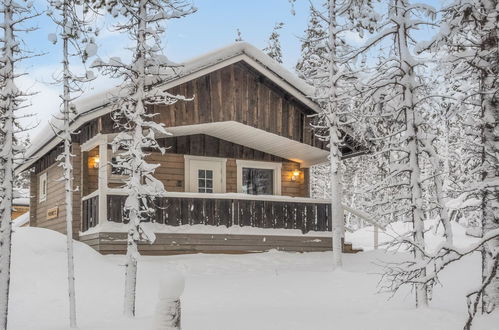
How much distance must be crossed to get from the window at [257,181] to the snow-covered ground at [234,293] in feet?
11.6

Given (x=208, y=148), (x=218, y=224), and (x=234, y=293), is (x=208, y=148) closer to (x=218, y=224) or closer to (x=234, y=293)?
(x=218, y=224)

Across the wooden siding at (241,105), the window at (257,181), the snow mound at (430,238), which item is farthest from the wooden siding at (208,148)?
the snow mound at (430,238)

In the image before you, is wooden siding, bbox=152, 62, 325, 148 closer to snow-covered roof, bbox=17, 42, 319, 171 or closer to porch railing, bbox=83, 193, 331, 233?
snow-covered roof, bbox=17, 42, 319, 171

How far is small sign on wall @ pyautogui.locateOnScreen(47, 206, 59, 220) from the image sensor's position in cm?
1780

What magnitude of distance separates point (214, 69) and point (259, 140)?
3.30 m

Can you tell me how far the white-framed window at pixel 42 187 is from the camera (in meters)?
19.8

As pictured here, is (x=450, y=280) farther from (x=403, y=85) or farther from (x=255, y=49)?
(x=255, y=49)

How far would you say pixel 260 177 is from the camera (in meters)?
19.2

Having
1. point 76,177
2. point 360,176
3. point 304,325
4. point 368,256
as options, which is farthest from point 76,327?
point 360,176

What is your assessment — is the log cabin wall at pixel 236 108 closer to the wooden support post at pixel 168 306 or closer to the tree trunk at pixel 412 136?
the tree trunk at pixel 412 136

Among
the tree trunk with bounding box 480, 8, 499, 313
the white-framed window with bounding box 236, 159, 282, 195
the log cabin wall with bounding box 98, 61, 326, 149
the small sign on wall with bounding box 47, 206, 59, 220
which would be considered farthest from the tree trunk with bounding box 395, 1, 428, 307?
the small sign on wall with bounding box 47, 206, 59, 220

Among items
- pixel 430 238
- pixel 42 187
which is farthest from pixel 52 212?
pixel 430 238

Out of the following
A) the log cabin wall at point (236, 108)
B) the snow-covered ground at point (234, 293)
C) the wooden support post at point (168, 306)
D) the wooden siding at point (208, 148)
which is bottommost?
the snow-covered ground at point (234, 293)

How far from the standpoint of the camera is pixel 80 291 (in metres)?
11.5
